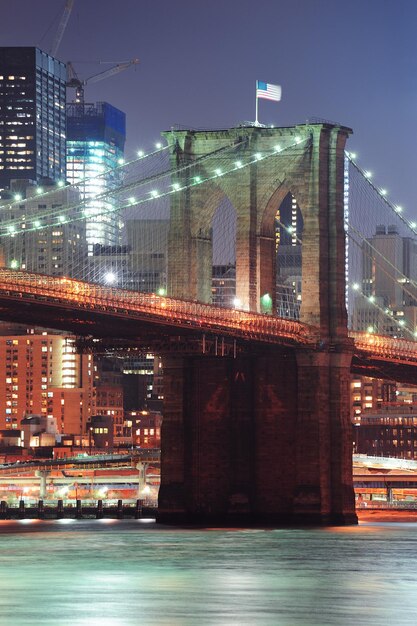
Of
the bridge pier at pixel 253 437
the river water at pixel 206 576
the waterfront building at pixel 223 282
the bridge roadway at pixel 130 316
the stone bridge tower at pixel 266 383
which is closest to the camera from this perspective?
the river water at pixel 206 576

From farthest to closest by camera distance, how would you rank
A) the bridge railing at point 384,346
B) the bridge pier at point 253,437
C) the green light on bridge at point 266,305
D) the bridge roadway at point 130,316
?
the bridge railing at point 384,346 → the green light on bridge at point 266,305 → the bridge pier at point 253,437 → the bridge roadway at point 130,316

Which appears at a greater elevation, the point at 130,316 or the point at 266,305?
the point at 266,305

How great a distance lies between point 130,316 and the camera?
8600 centimetres

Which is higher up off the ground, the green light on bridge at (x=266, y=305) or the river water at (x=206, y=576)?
the green light on bridge at (x=266, y=305)

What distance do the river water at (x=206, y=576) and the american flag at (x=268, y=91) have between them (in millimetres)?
23180

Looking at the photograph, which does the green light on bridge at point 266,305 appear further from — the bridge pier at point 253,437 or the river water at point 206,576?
the river water at point 206,576

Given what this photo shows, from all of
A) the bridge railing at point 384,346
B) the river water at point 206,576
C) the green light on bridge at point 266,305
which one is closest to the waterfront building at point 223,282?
the bridge railing at point 384,346

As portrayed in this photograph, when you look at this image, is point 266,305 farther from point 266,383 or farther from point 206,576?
point 206,576

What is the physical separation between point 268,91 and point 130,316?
2073 centimetres

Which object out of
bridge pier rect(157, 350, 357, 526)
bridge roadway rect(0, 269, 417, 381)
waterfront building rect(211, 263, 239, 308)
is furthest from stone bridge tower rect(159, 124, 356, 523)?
waterfront building rect(211, 263, 239, 308)

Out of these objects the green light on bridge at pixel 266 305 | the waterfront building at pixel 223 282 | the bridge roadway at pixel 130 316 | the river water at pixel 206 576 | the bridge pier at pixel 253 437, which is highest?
the waterfront building at pixel 223 282

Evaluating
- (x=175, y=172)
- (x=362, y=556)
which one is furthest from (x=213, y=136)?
(x=362, y=556)

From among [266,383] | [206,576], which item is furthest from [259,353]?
[206,576]

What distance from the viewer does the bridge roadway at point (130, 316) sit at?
263 ft
